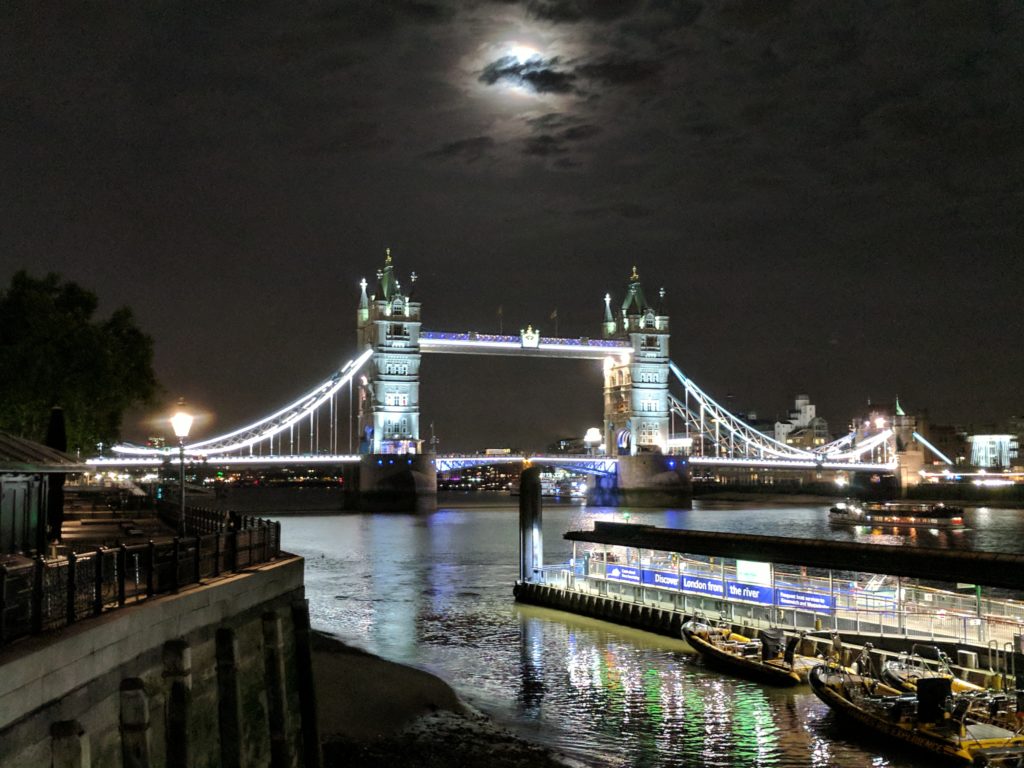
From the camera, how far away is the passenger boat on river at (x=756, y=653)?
81.8 feet

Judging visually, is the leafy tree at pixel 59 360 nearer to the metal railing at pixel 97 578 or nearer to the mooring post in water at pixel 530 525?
the mooring post in water at pixel 530 525

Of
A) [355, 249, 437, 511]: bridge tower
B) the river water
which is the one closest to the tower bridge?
[355, 249, 437, 511]: bridge tower

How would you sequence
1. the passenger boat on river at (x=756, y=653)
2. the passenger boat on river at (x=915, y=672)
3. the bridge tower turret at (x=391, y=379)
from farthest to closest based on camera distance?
the bridge tower turret at (x=391, y=379) → the passenger boat on river at (x=756, y=653) → the passenger boat on river at (x=915, y=672)

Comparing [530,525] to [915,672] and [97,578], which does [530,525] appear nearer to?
[915,672]

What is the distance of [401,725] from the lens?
21.7 metres

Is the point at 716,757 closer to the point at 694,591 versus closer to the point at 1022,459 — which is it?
the point at 694,591

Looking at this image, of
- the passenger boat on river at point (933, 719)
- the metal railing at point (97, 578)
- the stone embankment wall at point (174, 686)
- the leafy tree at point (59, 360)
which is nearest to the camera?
the stone embankment wall at point (174, 686)

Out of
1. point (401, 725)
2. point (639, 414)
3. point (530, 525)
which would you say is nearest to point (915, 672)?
point (401, 725)

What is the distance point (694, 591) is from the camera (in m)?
31.6

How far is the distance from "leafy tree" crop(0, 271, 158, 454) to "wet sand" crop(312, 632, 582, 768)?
14709 mm

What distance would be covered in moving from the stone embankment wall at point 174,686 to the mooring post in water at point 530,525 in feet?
66.7

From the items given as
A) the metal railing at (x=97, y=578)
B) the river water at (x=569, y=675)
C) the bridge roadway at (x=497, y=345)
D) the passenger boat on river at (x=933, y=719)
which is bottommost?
the river water at (x=569, y=675)

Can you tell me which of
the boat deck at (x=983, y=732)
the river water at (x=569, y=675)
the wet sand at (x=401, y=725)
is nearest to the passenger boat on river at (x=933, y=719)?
the boat deck at (x=983, y=732)

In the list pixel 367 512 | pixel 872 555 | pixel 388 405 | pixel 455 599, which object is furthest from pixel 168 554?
pixel 388 405
